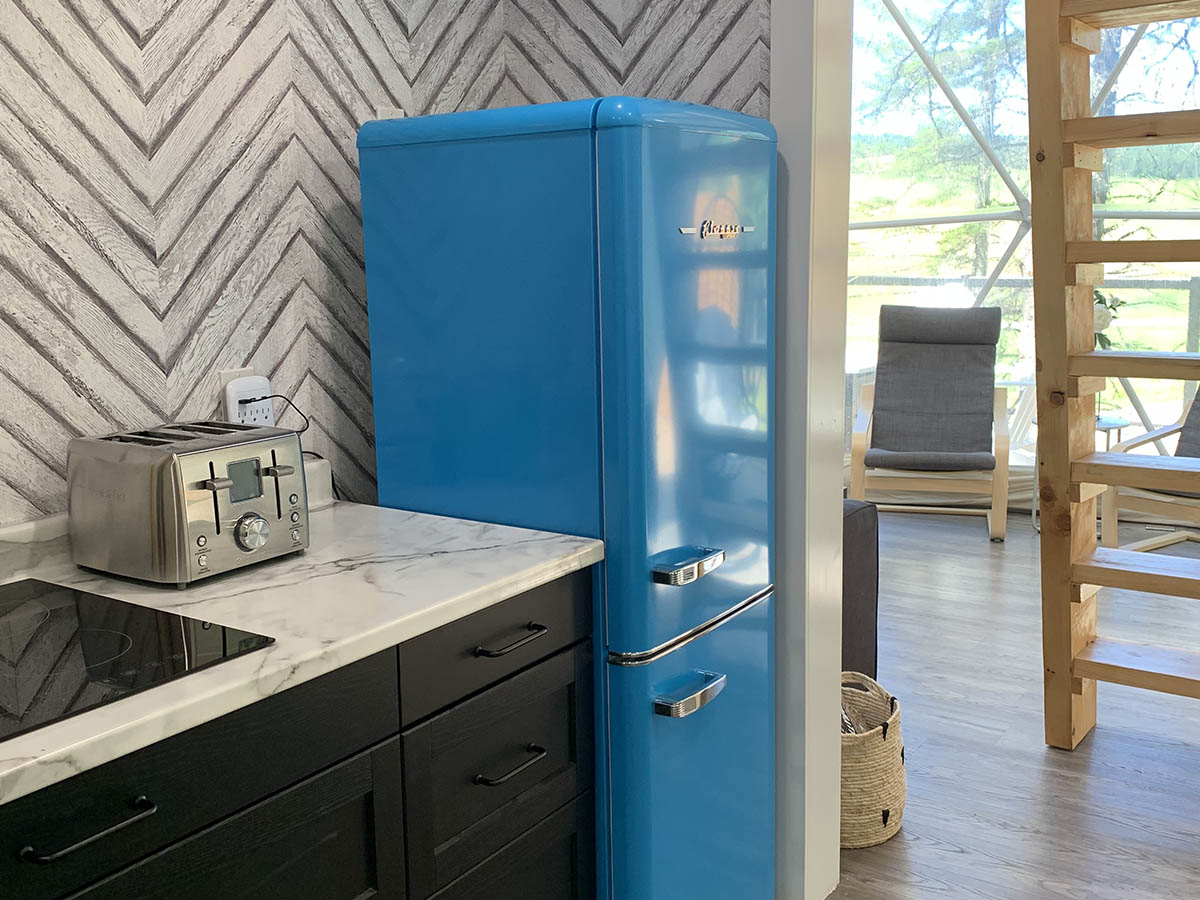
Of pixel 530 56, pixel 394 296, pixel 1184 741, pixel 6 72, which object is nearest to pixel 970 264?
pixel 1184 741

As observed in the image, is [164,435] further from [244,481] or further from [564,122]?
[564,122]

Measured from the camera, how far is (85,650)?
122 centimetres

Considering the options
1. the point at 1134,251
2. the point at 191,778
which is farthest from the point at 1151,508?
the point at 191,778

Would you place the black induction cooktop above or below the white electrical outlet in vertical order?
below

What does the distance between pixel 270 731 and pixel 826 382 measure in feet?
4.12

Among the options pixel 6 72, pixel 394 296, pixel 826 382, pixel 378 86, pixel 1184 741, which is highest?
pixel 378 86

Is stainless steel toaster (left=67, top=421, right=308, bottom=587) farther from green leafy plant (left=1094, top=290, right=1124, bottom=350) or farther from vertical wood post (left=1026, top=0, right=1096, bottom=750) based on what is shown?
green leafy plant (left=1094, top=290, right=1124, bottom=350)

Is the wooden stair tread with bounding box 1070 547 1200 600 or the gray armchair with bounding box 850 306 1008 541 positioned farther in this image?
the gray armchair with bounding box 850 306 1008 541

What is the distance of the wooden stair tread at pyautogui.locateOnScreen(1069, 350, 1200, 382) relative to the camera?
2.58m

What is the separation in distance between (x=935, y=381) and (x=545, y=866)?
433 cm

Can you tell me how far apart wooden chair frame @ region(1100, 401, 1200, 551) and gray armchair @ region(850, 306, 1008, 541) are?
65 centimetres

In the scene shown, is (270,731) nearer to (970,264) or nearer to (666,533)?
(666,533)

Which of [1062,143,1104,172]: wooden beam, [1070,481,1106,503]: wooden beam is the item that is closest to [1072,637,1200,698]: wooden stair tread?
[1070,481,1106,503]: wooden beam

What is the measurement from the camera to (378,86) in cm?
206
